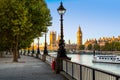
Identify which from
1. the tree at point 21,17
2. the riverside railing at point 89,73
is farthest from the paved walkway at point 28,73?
the tree at point 21,17

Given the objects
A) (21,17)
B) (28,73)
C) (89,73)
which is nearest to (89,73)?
(89,73)

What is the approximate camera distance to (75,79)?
734 inches

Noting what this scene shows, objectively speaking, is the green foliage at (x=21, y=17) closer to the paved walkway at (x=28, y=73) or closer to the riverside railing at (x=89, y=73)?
the paved walkway at (x=28, y=73)

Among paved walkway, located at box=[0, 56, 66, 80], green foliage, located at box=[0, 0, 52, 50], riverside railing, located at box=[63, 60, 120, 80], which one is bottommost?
paved walkway, located at box=[0, 56, 66, 80]

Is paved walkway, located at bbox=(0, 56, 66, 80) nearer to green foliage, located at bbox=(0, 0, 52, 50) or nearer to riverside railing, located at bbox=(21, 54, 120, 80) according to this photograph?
riverside railing, located at bbox=(21, 54, 120, 80)

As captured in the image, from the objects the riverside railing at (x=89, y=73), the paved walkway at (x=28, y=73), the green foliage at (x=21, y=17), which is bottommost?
the paved walkway at (x=28, y=73)

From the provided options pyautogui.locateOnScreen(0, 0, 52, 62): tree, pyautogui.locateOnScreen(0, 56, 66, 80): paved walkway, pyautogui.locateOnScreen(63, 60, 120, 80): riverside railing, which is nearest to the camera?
pyautogui.locateOnScreen(63, 60, 120, 80): riverside railing

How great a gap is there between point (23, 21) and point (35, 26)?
457cm

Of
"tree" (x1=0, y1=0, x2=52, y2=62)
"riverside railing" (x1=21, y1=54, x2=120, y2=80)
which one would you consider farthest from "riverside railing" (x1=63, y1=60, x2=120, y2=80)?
"tree" (x1=0, y1=0, x2=52, y2=62)

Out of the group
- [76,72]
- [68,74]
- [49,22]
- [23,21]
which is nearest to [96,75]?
[76,72]

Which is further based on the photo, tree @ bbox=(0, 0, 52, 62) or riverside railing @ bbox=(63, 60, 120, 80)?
tree @ bbox=(0, 0, 52, 62)

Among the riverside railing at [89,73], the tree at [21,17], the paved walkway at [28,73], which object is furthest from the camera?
the tree at [21,17]

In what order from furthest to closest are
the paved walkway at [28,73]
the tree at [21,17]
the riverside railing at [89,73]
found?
the tree at [21,17]
the paved walkway at [28,73]
the riverside railing at [89,73]

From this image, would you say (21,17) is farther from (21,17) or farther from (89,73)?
(89,73)
